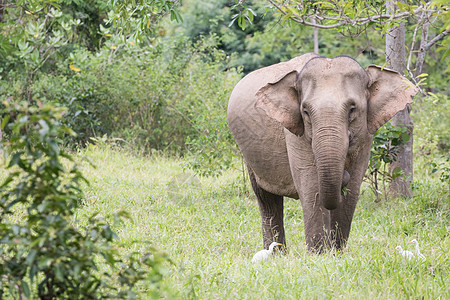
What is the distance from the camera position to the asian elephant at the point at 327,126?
16.2 ft

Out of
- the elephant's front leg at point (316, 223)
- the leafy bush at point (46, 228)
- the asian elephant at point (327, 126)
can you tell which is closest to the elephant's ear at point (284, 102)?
the asian elephant at point (327, 126)

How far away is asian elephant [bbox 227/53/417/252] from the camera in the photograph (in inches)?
195

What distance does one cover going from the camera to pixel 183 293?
3977mm

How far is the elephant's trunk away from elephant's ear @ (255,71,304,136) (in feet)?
1.65

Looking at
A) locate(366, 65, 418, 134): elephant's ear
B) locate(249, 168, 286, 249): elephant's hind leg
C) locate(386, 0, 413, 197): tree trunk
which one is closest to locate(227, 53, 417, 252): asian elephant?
locate(366, 65, 418, 134): elephant's ear

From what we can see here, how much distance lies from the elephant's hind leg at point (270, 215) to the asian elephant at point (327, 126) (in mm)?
654

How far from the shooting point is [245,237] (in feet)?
23.1

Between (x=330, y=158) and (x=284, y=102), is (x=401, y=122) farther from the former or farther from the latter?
(x=330, y=158)

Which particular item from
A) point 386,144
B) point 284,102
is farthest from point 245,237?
point 386,144

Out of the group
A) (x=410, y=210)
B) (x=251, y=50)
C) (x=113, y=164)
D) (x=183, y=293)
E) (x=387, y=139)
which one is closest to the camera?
(x=183, y=293)

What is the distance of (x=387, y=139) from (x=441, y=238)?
237 centimetres

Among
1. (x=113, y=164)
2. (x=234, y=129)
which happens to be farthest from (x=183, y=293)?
(x=113, y=164)

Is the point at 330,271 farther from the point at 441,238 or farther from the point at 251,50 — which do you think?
the point at 251,50

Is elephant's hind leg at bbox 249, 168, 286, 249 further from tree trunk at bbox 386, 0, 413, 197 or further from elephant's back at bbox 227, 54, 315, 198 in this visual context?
tree trunk at bbox 386, 0, 413, 197
